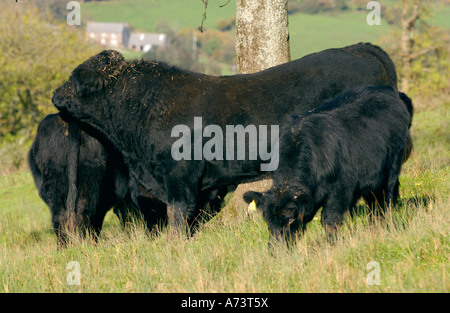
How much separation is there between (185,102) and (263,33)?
6.00 ft

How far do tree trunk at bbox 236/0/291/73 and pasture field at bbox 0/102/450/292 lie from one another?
6.95ft


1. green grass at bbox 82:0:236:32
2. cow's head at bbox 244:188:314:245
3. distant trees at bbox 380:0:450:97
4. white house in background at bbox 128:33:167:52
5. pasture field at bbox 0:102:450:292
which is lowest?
pasture field at bbox 0:102:450:292

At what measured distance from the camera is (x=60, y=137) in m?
7.46

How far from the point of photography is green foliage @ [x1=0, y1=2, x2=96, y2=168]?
2784 centimetres

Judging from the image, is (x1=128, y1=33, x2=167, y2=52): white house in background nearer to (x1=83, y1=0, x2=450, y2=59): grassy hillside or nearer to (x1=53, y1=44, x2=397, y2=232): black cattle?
(x1=83, y1=0, x2=450, y2=59): grassy hillside

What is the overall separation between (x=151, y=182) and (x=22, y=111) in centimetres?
2385

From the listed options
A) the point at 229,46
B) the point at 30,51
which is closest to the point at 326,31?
the point at 229,46

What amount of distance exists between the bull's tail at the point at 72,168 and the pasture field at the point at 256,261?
0.44 m

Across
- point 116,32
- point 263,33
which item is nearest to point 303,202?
point 263,33

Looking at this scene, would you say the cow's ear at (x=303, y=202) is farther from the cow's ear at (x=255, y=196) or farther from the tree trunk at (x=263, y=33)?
the tree trunk at (x=263, y=33)

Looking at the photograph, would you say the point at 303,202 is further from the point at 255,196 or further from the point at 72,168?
the point at 72,168

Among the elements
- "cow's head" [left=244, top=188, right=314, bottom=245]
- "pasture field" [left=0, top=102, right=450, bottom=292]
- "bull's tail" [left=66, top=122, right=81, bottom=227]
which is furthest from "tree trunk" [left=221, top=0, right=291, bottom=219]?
"cow's head" [left=244, top=188, right=314, bottom=245]

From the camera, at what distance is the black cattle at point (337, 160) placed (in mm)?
5316

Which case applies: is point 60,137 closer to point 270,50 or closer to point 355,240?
point 270,50
